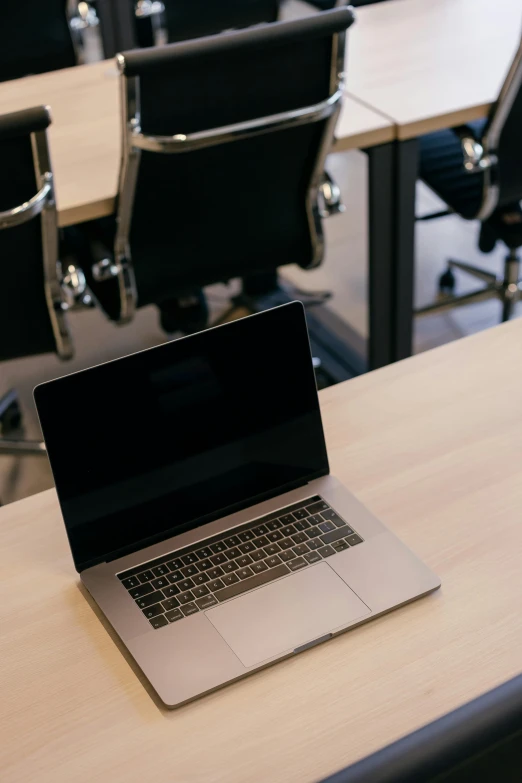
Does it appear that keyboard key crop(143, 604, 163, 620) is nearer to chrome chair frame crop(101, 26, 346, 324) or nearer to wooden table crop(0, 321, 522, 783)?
wooden table crop(0, 321, 522, 783)

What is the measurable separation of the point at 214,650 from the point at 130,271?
123 cm

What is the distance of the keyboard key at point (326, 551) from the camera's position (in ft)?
3.53

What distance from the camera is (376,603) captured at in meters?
1.01

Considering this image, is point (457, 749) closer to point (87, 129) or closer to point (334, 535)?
point (334, 535)

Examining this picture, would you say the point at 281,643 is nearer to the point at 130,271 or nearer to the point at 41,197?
the point at 41,197

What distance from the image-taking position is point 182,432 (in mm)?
1099

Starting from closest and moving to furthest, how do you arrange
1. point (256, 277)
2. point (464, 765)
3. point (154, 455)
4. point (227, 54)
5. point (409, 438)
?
point (464, 765)
point (154, 455)
point (409, 438)
point (227, 54)
point (256, 277)

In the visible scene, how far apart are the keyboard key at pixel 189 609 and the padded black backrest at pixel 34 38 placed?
2.17 metres

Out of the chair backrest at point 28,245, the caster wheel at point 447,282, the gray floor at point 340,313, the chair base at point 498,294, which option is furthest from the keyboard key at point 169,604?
the caster wheel at point 447,282

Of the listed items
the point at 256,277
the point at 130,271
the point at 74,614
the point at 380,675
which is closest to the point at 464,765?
the point at 380,675

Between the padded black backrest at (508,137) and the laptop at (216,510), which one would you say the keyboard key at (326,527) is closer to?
the laptop at (216,510)

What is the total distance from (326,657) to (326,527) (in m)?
0.17

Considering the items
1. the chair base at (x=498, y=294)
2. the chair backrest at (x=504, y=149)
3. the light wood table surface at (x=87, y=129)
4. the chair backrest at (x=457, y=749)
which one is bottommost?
the chair base at (x=498, y=294)

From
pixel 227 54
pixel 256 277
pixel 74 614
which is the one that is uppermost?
pixel 227 54
